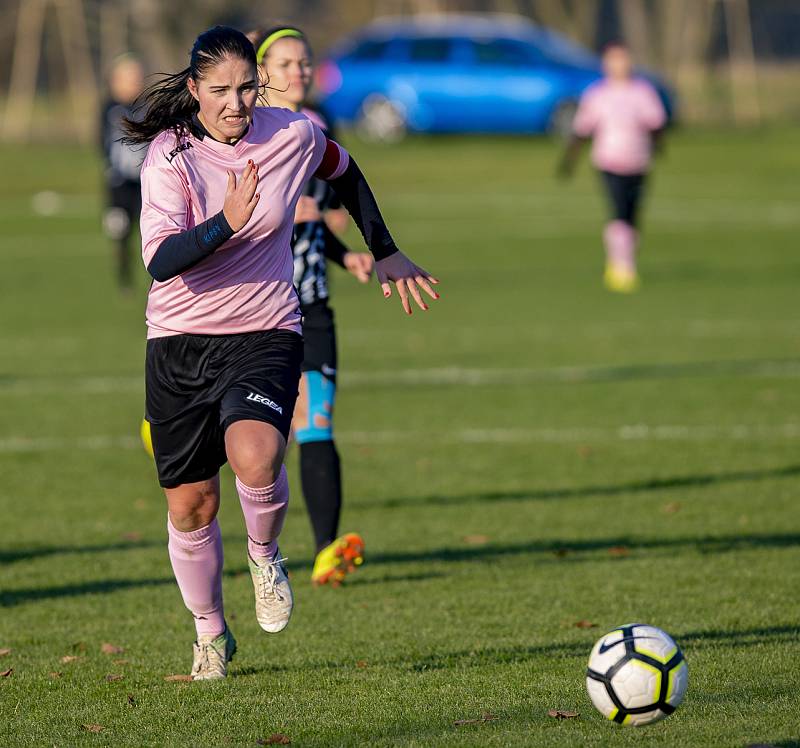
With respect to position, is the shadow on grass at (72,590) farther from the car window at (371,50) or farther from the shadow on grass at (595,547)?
the car window at (371,50)

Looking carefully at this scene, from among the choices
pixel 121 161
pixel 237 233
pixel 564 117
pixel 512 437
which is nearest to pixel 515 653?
pixel 237 233

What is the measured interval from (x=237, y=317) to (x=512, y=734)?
1.62 meters

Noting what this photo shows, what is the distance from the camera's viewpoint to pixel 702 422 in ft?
35.7

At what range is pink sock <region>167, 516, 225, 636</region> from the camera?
5523 mm

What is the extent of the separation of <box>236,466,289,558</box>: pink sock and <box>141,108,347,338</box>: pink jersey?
20.8 inches

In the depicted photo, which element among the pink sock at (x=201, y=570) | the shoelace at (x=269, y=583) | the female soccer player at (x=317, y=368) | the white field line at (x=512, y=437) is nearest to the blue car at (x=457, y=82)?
the white field line at (x=512, y=437)

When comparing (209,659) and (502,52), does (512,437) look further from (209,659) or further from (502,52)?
(502,52)

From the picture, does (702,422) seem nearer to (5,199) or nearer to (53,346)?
(53,346)

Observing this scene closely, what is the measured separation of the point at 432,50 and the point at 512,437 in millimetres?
26224

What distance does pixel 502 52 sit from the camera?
3531cm

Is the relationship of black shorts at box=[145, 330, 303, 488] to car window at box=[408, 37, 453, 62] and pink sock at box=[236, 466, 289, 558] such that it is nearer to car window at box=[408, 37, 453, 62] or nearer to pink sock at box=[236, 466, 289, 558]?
pink sock at box=[236, 466, 289, 558]

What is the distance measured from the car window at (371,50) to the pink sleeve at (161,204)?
103ft

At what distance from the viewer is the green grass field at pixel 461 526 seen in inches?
203

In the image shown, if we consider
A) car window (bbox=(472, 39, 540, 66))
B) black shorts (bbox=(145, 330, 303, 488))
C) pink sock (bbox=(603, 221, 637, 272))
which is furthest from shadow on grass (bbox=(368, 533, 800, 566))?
car window (bbox=(472, 39, 540, 66))
